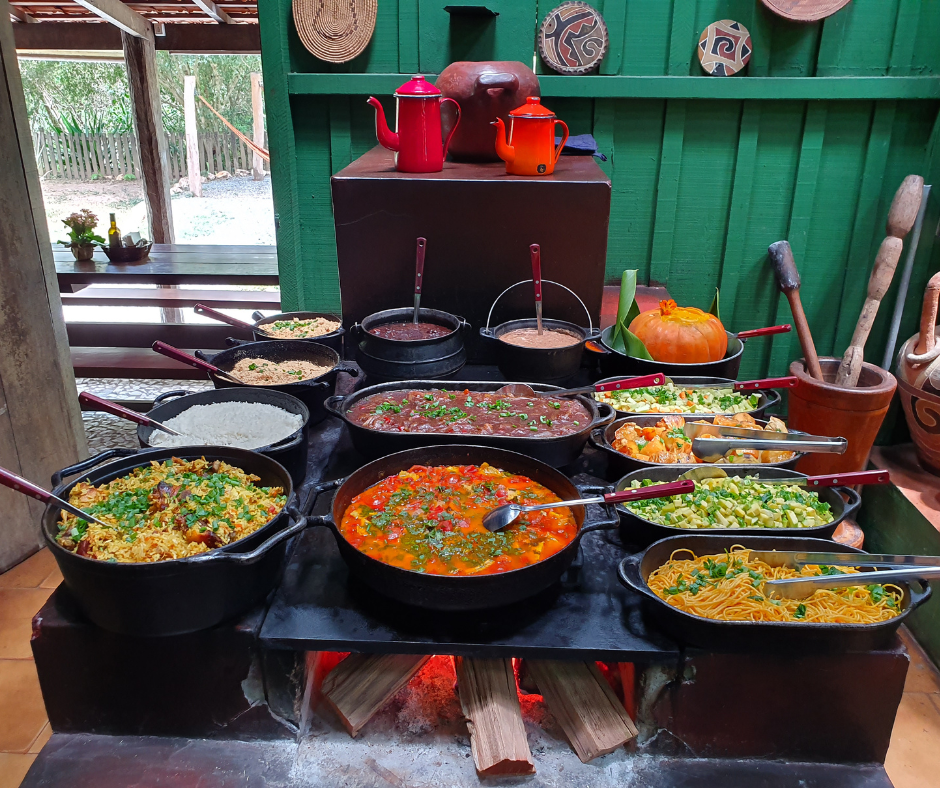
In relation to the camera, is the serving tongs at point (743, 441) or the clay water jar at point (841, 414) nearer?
the serving tongs at point (743, 441)

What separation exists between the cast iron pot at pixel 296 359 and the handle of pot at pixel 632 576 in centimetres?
130

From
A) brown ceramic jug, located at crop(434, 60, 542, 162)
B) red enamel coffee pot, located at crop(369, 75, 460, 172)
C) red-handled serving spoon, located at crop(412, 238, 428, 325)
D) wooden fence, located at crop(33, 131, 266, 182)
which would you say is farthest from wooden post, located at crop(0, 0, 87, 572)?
wooden fence, located at crop(33, 131, 266, 182)

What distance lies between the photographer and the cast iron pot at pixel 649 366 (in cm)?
282

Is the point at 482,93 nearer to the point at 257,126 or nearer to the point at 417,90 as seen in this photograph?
the point at 417,90

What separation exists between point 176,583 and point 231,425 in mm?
853

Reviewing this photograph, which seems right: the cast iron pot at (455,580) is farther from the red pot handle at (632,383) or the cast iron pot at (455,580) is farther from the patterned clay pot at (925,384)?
the patterned clay pot at (925,384)

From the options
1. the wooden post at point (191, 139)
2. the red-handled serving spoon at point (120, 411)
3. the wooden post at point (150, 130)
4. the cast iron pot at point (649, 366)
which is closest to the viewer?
the red-handled serving spoon at point (120, 411)

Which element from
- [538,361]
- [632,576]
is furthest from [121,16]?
[632,576]

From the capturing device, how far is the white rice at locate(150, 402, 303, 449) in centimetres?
218

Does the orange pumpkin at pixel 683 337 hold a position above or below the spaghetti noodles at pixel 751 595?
above

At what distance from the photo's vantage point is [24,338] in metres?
3.48

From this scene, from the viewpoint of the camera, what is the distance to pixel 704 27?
3.94 meters

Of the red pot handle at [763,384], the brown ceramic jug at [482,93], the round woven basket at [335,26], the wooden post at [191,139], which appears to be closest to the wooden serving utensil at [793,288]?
the red pot handle at [763,384]

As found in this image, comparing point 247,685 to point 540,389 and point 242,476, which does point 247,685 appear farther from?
point 540,389
